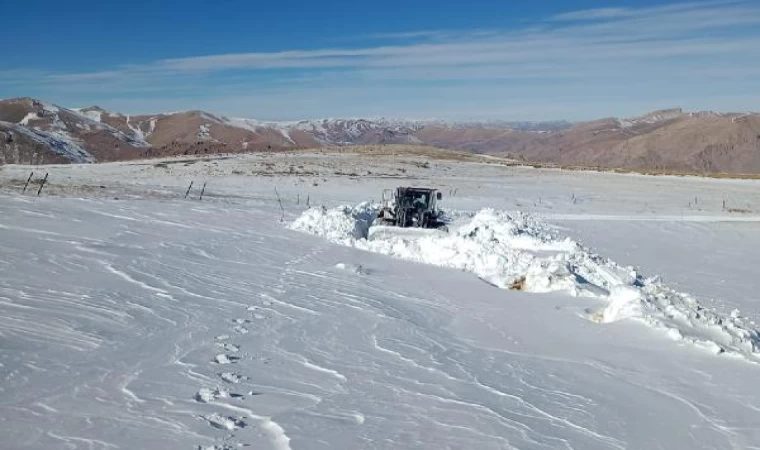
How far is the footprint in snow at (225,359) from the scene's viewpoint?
25.2 ft

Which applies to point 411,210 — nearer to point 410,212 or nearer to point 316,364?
point 410,212

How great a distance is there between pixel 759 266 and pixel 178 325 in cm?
1856

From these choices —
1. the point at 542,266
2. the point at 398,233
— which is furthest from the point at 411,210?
the point at 542,266

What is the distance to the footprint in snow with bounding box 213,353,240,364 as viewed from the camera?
7.68 metres

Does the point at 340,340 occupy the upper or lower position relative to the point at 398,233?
lower

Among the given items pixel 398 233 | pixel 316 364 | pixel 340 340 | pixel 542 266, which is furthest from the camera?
pixel 398 233

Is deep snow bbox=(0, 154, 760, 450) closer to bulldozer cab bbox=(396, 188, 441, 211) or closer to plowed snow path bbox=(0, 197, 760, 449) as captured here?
plowed snow path bbox=(0, 197, 760, 449)

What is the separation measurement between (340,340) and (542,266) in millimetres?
7277

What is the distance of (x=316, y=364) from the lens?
319 inches

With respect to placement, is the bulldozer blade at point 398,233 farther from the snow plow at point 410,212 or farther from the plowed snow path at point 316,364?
the plowed snow path at point 316,364

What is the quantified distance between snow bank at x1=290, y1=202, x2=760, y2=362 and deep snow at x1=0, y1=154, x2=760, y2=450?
59 millimetres

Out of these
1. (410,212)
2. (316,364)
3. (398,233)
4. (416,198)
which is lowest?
(316,364)

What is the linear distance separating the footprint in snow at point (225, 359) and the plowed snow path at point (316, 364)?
142 millimetres

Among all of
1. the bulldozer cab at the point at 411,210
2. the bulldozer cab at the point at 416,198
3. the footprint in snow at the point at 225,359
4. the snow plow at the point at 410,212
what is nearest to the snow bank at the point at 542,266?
the snow plow at the point at 410,212
